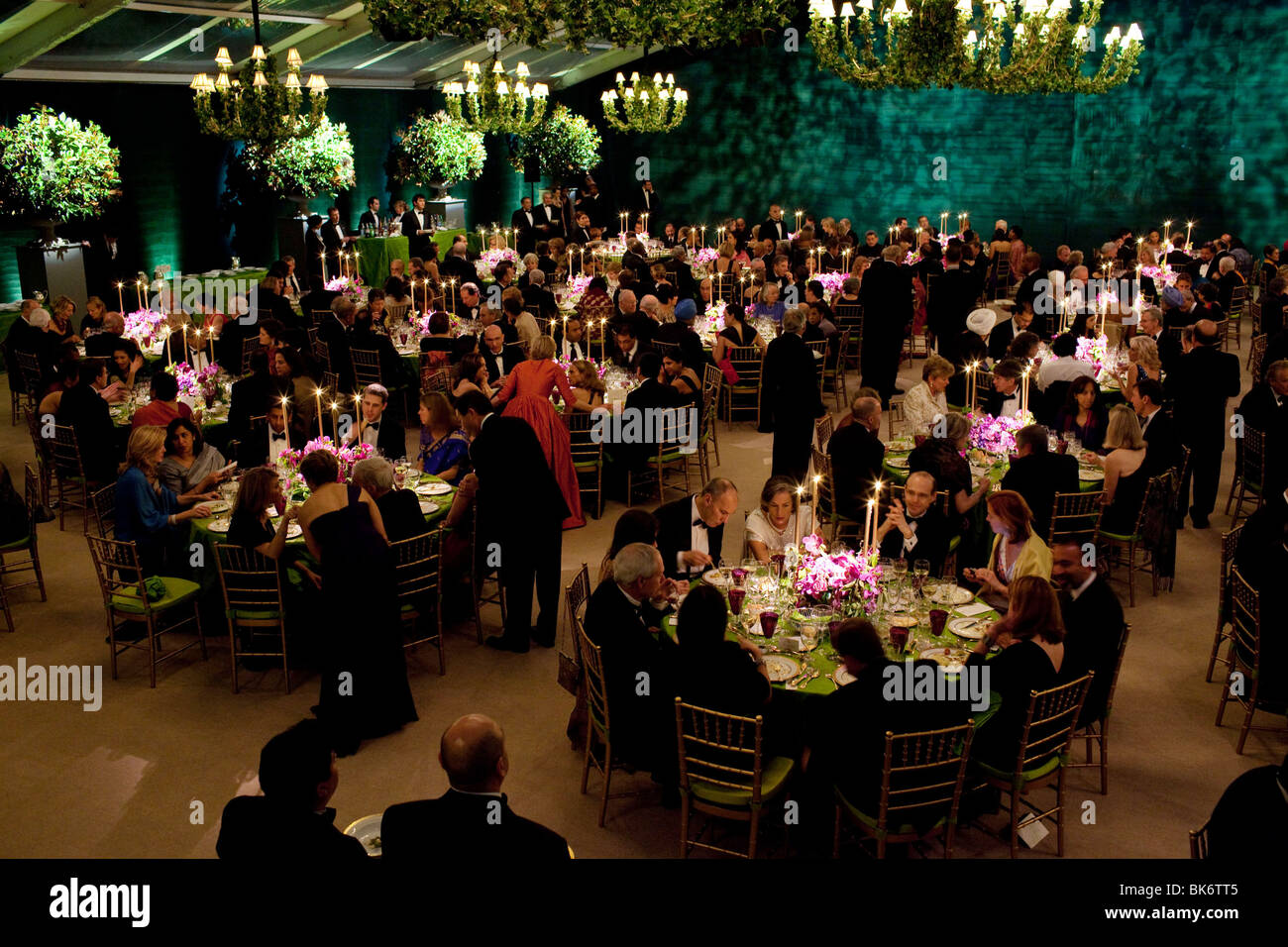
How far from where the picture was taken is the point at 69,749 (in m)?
5.75

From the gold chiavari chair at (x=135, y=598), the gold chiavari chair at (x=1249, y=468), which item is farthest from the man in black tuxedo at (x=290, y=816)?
the gold chiavari chair at (x=1249, y=468)

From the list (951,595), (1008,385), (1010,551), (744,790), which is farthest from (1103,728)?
(1008,385)

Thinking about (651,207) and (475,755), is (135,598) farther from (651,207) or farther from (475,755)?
(651,207)

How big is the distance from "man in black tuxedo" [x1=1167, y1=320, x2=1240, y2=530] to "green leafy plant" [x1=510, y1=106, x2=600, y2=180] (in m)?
13.1

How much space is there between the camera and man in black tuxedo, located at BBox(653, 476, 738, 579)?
5812 mm

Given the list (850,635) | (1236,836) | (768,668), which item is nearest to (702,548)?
(768,668)

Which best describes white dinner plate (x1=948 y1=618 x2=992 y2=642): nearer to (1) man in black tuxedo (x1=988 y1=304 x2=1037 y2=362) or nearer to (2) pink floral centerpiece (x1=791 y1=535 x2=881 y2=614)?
(2) pink floral centerpiece (x1=791 y1=535 x2=881 y2=614)

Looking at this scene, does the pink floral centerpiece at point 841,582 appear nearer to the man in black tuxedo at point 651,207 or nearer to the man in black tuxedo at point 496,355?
the man in black tuxedo at point 496,355

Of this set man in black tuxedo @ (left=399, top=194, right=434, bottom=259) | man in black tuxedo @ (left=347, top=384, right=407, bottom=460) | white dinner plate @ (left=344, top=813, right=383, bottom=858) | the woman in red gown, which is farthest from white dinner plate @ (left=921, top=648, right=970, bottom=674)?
man in black tuxedo @ (left=399, top=194, right=434, bottom=259)

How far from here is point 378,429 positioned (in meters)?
7.66

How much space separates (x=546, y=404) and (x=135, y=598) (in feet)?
8.83

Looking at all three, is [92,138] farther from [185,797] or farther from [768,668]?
[768,668]
